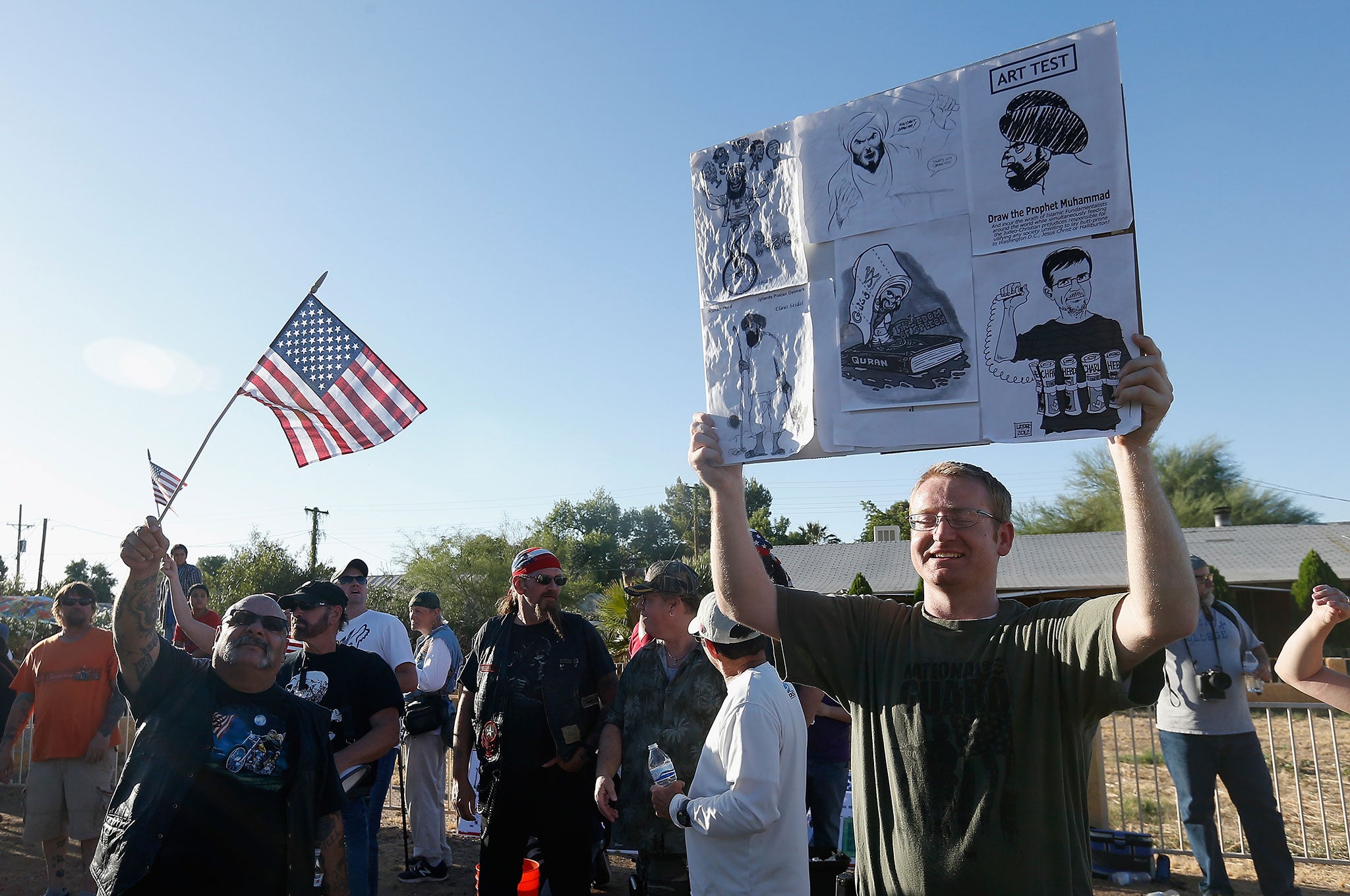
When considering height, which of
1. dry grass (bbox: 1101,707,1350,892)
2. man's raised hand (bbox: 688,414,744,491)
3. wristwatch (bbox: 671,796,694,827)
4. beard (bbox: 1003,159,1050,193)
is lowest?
dry grass (bbox: 1101,707,1350,892)

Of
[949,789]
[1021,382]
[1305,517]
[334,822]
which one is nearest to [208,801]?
[334,822]

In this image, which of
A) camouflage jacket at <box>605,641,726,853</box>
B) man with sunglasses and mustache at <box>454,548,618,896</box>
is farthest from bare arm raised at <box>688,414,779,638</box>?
man with sunglasses and mustache at <box>454,548,618,896</box>

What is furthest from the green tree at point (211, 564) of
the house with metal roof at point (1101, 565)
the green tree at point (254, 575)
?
the house with metal roof at point (1101, 565)

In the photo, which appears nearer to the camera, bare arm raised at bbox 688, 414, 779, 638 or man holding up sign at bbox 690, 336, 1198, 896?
man holding up sign at bbox 690, 336, 1198, 896

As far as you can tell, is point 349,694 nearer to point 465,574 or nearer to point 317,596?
point 317,596

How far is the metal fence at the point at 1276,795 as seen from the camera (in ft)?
23.3

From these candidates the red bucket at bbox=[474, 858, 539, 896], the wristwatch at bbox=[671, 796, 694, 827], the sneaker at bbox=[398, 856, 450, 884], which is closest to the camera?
the wristwatch at bbox=[671, 796, 694, 827]

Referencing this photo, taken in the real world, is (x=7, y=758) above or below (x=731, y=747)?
below

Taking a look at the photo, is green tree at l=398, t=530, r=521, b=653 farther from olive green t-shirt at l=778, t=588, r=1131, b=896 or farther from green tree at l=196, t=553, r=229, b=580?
olive green t-shirt at l=778, t=588, r=1131, b=896

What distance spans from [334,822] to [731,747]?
1.84 metres

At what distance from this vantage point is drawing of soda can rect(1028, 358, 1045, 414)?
2018 mm

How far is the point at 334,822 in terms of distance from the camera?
144 inches

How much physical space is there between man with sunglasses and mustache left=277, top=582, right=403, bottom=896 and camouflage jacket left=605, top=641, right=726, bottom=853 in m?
1.26

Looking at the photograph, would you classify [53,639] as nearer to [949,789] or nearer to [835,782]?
[835,782]
